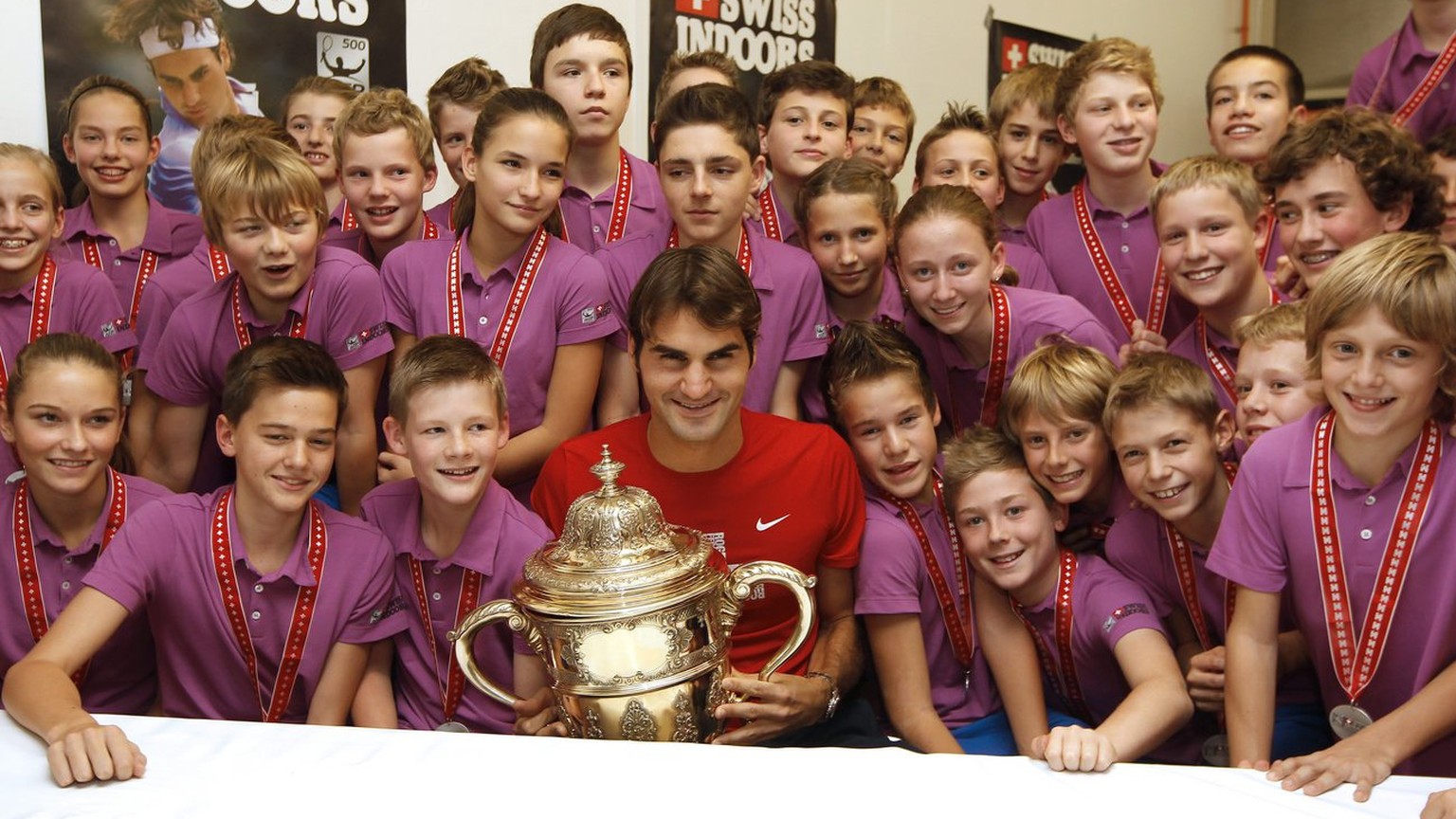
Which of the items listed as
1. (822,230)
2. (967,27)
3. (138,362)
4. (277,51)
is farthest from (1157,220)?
(967,27)

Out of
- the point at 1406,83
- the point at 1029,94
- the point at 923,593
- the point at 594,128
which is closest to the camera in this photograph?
the point at 923,593

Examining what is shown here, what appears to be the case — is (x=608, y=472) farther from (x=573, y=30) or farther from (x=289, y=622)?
(x=573, y=30)

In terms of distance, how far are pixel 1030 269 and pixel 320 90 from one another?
2396 mm

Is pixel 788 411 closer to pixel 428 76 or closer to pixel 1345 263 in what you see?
pixel 1345 263

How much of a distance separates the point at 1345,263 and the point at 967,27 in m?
5.46

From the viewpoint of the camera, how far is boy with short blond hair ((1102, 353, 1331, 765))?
2854mm

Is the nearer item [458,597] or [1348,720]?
[1348,720]

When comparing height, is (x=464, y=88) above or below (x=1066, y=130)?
above

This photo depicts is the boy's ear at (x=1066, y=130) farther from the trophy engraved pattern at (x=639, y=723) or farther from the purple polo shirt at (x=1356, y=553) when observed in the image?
the trophy engraved pattern at (x=639, y=723)

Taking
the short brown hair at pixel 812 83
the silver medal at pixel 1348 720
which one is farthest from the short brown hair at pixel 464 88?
the silver medal at pixel 1348 720

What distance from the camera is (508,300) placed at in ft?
11.1

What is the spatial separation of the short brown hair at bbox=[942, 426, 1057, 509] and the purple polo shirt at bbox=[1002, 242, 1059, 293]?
1139mm

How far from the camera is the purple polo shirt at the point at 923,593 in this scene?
3037 mm

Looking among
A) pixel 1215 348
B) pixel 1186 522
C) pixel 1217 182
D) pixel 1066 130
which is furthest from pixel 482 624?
pixel 1066 130
